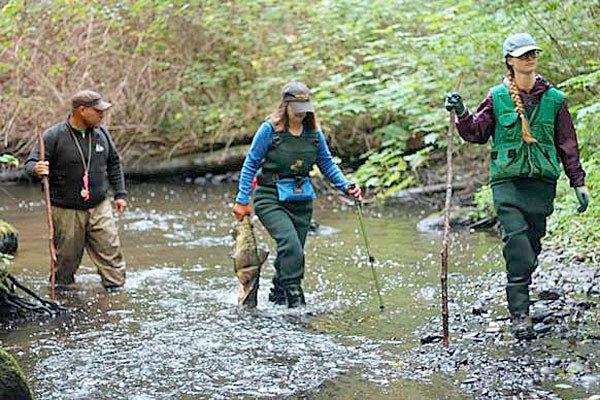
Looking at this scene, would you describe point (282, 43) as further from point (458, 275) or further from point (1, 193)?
point (458, 275)

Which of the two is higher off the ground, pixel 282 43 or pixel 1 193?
pixel 282 43

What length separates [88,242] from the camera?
9.27 metres

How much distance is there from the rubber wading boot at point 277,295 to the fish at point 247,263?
17 cm

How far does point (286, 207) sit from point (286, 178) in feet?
0.93

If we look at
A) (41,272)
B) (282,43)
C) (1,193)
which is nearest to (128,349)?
(41,272)

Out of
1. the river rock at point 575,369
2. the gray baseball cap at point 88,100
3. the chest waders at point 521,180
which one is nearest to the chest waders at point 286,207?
the gray baseball cap at point 88,100

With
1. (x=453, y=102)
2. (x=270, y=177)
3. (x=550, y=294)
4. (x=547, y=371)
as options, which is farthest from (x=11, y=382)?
(x=550, y=294)

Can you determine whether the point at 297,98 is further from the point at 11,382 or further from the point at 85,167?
the point at 11,382

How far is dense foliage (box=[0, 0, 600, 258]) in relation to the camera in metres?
14.8

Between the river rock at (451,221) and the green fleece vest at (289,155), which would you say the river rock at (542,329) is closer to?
the green fleece vest at (289,155)

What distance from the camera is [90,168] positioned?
9.04m

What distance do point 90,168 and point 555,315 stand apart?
4.87 metres

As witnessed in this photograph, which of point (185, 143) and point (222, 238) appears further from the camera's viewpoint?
point (185, 143)

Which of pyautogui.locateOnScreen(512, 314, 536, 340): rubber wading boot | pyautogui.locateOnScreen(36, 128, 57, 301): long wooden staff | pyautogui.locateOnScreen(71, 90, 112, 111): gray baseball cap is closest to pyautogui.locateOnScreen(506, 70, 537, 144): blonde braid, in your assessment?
pyautogui.locateOnScreen(512, 314, 536, 340): rubber wading boot
